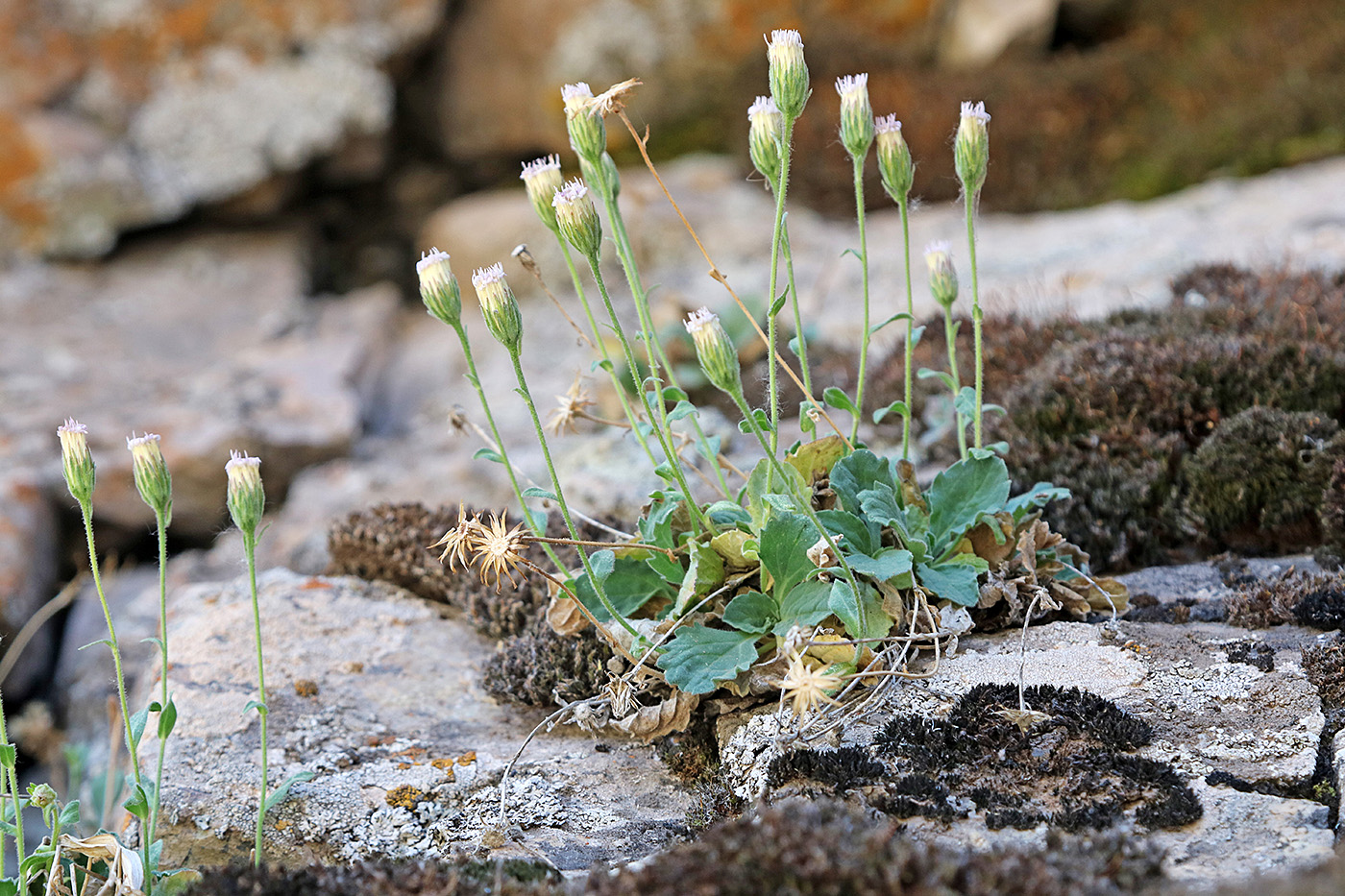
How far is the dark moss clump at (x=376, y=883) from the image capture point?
5.91 ft

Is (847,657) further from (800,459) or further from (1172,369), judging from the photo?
(1172,369)

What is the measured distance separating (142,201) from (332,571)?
15.7ft

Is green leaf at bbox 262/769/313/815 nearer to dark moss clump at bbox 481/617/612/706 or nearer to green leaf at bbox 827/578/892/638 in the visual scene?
dark moss clump at bbox 481/617/612/706

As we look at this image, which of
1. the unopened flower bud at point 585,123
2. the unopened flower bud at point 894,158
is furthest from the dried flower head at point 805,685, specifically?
the unopened flower bud at point 585,123

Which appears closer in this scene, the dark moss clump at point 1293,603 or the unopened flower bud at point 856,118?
the unopened flower bud at point 856,118

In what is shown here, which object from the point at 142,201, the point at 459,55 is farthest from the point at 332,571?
the point at 459,55

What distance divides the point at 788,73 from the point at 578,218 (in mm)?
526

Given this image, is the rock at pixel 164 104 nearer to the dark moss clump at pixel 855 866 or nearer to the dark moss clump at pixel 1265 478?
the dark moss clump at pixel 1265 478

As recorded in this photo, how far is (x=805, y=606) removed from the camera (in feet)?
7.82

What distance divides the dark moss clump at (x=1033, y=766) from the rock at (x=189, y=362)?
14.0ft

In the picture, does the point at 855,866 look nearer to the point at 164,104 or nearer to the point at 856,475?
the point at 856,475

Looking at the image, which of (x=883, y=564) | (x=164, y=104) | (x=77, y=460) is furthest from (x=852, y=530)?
(x=164, y=104)

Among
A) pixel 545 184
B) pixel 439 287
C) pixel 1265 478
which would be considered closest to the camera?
pixel 439 287

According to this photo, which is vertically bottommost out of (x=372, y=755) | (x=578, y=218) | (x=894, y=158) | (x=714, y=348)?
(x=372, y=755)
